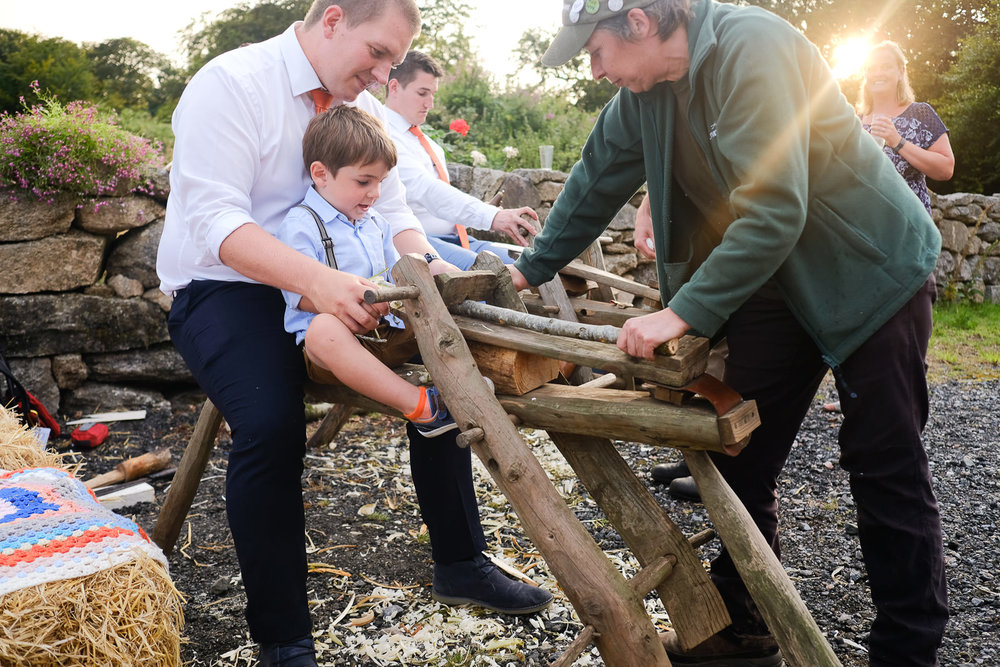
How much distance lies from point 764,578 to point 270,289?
1.76 metres

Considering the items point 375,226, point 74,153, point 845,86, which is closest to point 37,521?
point 375,226

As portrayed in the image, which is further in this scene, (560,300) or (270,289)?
(560,300)

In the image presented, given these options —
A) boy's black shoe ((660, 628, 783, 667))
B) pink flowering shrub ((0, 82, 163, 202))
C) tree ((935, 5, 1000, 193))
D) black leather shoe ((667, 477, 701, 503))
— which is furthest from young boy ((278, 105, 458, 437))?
tree ((935, 5, 1000, 193))

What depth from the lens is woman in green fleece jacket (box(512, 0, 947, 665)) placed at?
178cm

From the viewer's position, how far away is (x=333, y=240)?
2.50m

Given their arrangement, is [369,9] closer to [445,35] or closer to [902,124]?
[902,124]

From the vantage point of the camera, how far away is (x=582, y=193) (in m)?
2.53

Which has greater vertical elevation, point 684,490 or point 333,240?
point 333,240

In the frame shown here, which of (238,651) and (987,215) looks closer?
(238,651)

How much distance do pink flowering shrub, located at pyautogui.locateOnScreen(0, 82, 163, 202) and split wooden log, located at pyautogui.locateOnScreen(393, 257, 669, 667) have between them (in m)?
3.62

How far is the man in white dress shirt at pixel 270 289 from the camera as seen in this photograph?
2242 millimetres

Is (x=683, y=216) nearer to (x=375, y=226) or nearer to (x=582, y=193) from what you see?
(x=582, y=193)

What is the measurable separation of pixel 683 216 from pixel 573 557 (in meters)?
1.05

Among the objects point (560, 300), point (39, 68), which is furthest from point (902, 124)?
point (39, 68)
